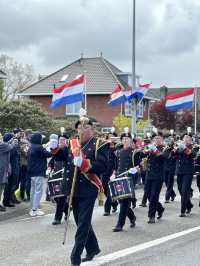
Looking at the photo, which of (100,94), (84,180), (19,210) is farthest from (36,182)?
(100,94)

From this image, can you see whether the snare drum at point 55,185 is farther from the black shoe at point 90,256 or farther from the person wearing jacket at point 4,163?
the black shoe at point 90,256

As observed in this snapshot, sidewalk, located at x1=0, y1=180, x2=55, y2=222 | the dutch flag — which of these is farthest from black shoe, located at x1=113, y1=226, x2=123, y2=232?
the dutch flag

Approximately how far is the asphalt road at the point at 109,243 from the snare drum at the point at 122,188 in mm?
665

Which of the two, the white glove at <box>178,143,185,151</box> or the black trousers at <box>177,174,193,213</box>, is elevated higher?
the white glove at <box>178,143,185,151</box>

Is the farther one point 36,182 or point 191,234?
point 36,182

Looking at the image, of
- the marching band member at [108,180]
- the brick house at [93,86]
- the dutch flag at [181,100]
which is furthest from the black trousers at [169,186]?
the brick house at [93,86]

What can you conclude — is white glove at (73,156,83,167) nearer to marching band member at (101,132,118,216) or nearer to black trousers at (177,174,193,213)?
marching band member at (101,132,118,216)

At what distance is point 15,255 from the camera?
8.70m

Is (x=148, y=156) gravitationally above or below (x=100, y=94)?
below

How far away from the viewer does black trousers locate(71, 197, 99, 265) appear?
7.55m

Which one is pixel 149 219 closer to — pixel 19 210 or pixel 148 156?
pixel 148 156

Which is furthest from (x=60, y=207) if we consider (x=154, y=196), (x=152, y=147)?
(x=152, y=147)

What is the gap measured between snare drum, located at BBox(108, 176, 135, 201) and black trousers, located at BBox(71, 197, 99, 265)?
283cm

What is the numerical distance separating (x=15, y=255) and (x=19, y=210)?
14.1ft
